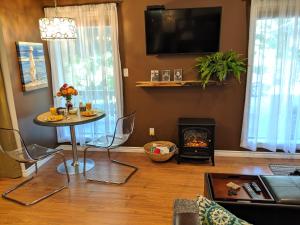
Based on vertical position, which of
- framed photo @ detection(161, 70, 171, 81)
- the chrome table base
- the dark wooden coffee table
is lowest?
the chrome table base

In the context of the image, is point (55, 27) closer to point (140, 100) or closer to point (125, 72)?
point (125, 72)

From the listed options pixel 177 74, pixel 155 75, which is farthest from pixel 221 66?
pixel 155 75

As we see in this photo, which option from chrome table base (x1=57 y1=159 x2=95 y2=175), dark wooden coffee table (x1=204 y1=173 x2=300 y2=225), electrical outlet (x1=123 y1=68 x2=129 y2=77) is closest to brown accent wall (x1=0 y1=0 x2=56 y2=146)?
chrome table base (x1=57 y1=159 x2=95 y2=175)

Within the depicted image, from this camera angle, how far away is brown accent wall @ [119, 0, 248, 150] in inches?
128

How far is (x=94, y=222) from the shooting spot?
2.30 metres

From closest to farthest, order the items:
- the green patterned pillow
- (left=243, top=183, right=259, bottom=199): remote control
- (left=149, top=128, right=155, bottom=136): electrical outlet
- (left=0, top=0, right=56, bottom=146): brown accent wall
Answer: the green patterned pillow, (left=243, top=183, right=259, bottom=199): remote control, (left=0, top=0, right=56, bottom=146): brown accent wall, (left=149, top=128, right=155, bottom=136): electrical outlet

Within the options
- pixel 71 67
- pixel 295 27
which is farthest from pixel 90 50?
pixel 295 27

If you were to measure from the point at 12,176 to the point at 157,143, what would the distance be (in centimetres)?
194

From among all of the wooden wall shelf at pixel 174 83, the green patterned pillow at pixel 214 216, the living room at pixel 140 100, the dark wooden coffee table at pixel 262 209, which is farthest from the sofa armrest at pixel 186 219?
the wooden wall shelf at pixel 174 83

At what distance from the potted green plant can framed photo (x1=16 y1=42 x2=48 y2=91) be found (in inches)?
85.5

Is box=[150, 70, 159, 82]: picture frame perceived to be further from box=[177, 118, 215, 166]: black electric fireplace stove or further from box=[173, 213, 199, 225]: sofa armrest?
box=[173, 213, 199, 225]: sofa armrest

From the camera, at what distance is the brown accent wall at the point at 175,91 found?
326 centimetres

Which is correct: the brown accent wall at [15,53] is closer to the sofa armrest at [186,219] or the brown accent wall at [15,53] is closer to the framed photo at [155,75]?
the framed photo at [155,75]

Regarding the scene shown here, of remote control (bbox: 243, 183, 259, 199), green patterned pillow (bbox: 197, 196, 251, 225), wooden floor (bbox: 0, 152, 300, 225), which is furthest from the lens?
wooden floor (bbox: 0, 152, 300, 225)
